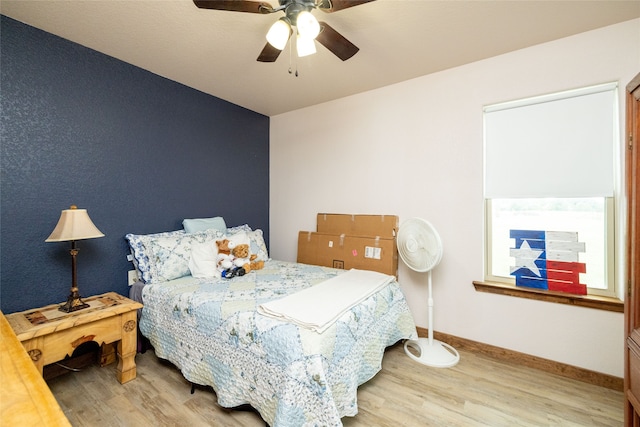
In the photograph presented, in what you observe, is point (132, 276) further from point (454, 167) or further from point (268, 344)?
point (454, 167)

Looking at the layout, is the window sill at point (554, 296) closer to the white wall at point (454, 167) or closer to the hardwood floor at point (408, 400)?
the white wall at point (454, 167)

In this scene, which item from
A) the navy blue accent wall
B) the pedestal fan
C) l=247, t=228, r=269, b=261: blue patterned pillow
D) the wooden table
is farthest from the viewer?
l=247, t=228, r=269, b=261: blue patterned pillow

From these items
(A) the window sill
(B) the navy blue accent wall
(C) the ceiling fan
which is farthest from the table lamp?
(A) the window sill

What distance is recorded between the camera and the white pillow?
2424mm

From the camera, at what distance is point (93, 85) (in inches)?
88.0

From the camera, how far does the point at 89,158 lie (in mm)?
2217

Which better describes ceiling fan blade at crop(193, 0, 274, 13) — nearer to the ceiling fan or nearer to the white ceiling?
the ceiling fan

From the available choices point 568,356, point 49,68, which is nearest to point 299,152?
point 49,68

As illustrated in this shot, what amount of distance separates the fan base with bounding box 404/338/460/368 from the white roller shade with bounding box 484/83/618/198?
4.54ft

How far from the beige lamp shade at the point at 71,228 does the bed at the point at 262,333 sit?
0.50 m

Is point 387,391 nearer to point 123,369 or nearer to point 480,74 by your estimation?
point 123,369

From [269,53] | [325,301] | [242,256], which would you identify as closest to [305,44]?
[269,53]

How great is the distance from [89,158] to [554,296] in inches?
150

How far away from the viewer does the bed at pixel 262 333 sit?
54.0 inches
